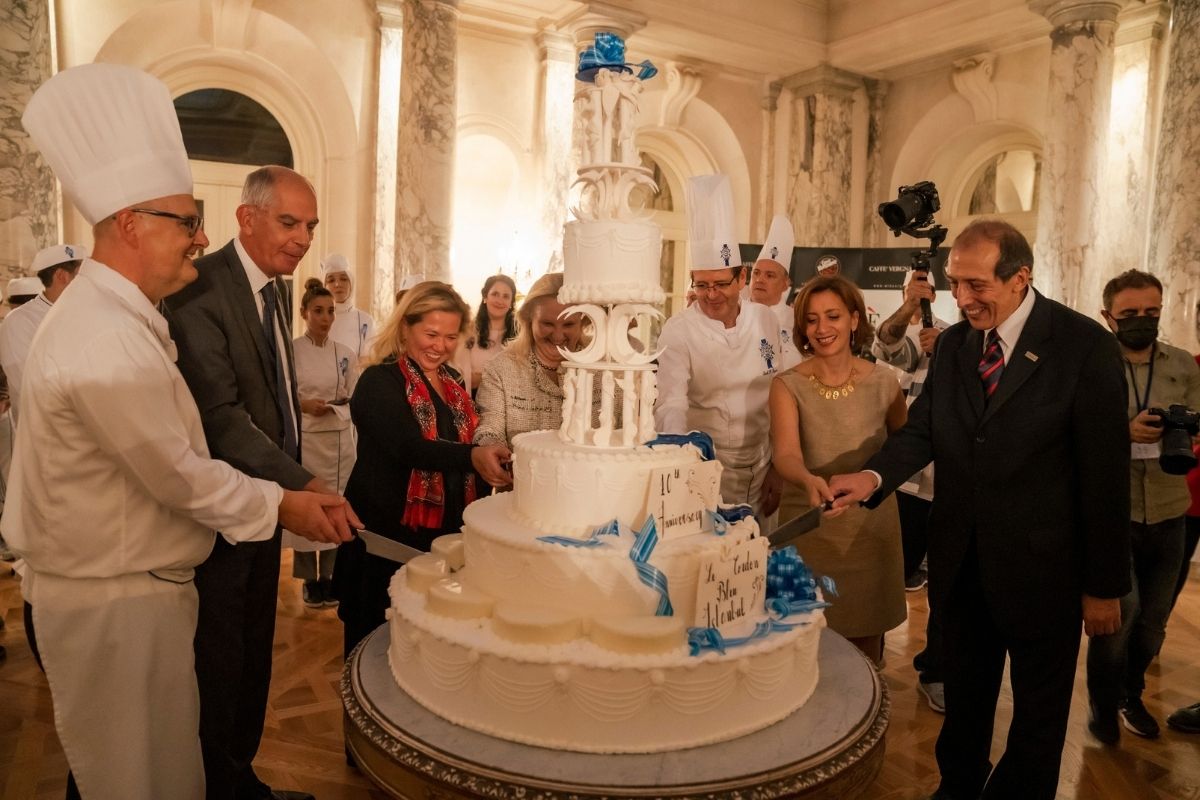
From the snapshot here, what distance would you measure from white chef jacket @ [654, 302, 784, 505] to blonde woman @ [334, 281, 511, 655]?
0.89m

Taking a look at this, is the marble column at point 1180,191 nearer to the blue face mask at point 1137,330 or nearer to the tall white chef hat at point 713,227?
the blue face mask at point 1137,330

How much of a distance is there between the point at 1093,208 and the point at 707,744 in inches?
295

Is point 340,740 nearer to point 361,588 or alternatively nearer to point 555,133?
point 361,588

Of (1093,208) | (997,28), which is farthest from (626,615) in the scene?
(997,28)

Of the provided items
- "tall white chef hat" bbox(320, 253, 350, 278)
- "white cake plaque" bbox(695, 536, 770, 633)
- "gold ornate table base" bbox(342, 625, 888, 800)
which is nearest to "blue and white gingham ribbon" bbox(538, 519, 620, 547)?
"white cake plaque" bbox(695, 536, 770, 633)

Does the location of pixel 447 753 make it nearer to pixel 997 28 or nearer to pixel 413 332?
pixel 413 332

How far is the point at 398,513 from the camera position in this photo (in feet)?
8.95

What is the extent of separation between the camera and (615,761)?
1620mm

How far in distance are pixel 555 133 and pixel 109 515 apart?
25.4 ft

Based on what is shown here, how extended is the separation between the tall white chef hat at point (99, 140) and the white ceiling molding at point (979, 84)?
9625mm

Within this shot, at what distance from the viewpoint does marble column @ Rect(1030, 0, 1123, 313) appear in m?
7.39

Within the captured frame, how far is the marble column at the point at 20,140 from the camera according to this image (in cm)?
549

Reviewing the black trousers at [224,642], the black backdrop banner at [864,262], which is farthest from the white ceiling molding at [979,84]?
the black trousers at [224,642]

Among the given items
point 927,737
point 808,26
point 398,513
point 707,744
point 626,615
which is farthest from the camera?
point 808,26
